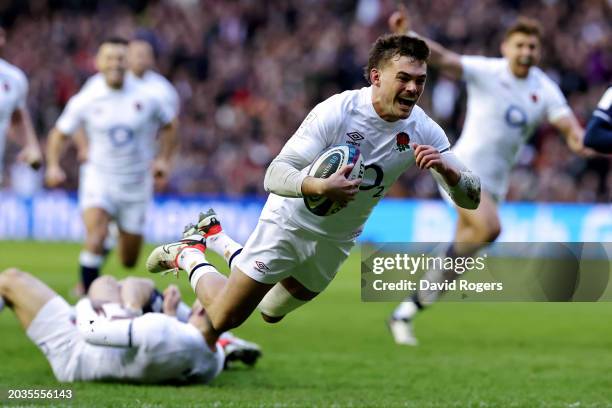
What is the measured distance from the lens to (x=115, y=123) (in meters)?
11.8

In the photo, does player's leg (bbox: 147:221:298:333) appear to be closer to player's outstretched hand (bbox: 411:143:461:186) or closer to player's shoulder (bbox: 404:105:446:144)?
player's shoulder (bbox: 404:105:446:144)

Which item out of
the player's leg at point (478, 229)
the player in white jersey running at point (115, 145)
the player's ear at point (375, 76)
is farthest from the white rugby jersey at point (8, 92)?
the player's ear at point (375, 76)

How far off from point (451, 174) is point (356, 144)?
0.59m

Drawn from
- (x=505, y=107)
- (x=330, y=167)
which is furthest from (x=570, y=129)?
(x=330, y=167)

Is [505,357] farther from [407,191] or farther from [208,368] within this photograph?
[407,191]

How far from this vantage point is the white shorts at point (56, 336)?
681cm

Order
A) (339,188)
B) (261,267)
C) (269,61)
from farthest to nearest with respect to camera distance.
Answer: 1. (269,61)
2. (261,267)
3. (339,188)

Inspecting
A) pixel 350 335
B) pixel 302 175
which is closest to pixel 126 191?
pixel 350 335

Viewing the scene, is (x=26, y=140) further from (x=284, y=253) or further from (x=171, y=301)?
(x=284, y=253)

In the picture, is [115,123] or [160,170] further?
[115,123]

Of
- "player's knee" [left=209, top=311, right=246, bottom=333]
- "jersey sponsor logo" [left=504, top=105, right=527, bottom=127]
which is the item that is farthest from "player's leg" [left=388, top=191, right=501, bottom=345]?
"player's knee" [left=209, top=311, right=246, bottom=333]

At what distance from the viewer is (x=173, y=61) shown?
24.3 metres

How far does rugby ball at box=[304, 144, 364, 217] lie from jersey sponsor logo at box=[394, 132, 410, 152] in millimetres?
352

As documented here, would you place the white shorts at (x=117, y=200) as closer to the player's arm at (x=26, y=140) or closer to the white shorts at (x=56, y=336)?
the player's arm at (x=26, y=140)
